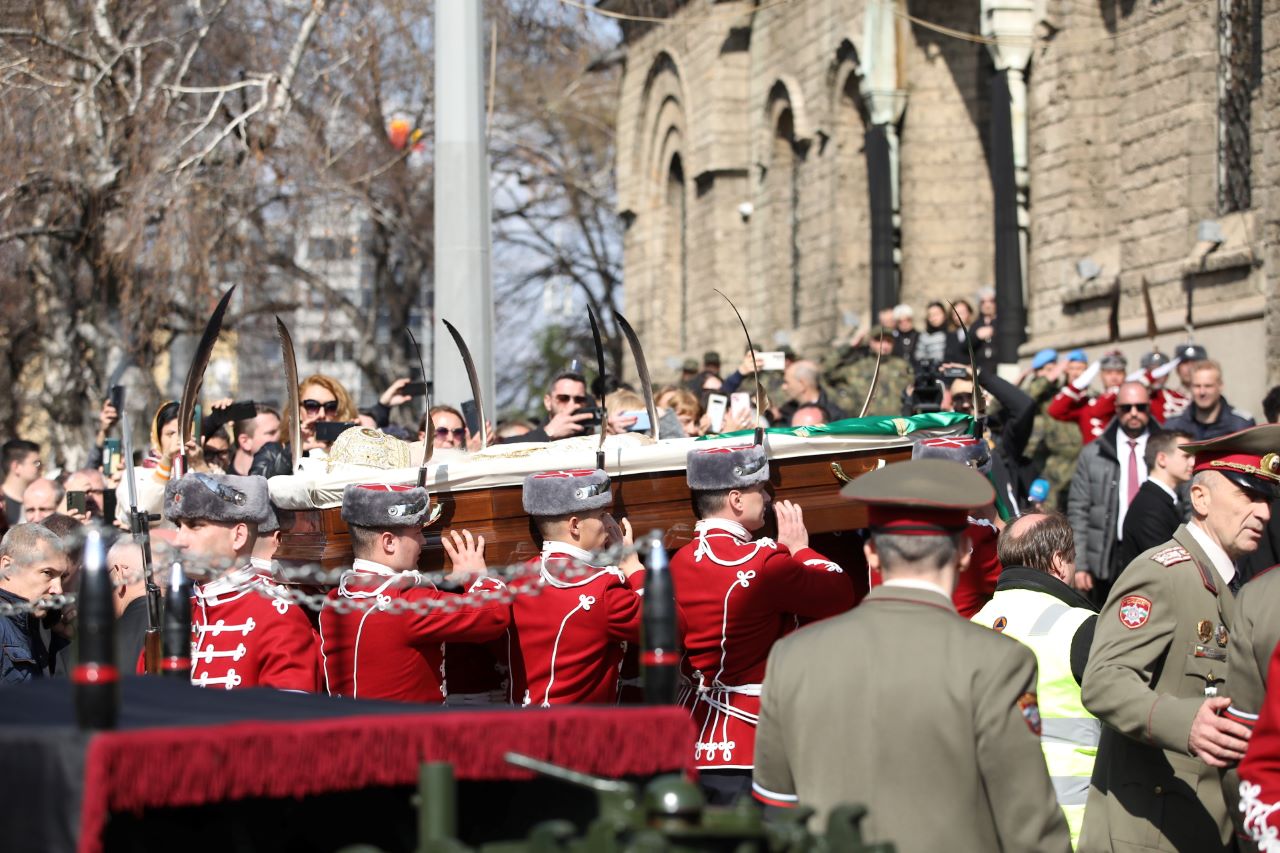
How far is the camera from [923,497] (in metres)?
4.11

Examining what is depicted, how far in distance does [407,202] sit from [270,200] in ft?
28.0

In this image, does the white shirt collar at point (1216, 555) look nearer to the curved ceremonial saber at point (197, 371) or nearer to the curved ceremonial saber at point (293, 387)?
the curved ceremonial saber at point (197, 371)

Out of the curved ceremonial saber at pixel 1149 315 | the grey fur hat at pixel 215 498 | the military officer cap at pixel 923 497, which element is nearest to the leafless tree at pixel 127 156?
the curved ceremonial saber at pixel 1149 315

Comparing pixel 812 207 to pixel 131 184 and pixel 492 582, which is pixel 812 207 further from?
pixel 492 582

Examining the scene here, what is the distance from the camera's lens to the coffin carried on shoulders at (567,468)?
659 centimetres

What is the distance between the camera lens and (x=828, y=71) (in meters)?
24.5

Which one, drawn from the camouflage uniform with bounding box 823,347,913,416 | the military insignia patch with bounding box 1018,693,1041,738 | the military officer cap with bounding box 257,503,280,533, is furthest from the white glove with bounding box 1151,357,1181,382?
the military insignia patch with bounding box 1018,693,1041,738

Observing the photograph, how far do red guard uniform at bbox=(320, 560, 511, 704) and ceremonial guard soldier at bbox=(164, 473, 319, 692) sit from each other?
0.42 feet

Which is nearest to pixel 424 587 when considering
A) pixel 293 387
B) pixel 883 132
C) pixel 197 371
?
pixel 197 371

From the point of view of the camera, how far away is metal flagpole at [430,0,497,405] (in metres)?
12.1

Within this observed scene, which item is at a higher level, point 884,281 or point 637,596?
point 884,281

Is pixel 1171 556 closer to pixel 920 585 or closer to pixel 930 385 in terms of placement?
pixel 920 585

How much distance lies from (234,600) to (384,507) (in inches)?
23.9

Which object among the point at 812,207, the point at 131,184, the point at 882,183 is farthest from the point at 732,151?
the point at 131,184
